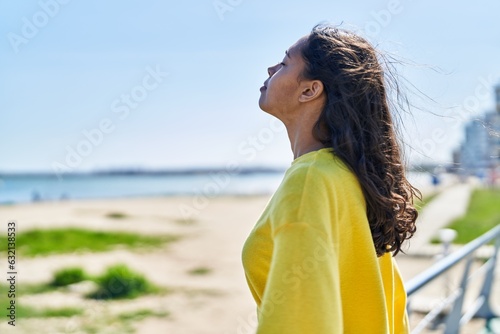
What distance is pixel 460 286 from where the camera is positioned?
3943 mm

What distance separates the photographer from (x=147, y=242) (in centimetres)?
1855

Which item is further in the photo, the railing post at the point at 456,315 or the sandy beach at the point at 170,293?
the sandy beach at the point at 170,293

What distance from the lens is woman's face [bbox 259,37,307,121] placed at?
122cm

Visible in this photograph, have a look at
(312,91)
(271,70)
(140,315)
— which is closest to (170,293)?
(140,315)

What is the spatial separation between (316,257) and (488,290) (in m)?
4.77

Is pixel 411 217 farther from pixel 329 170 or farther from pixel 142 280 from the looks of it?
pixel 142 280

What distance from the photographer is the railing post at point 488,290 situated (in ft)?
16.2

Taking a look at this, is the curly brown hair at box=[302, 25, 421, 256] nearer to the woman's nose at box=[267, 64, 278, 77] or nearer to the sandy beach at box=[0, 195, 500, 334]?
the woman's nose at box=[267, 64, 278, 77]

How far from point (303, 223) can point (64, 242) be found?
56.0ft

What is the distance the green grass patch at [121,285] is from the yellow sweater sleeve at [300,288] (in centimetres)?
973

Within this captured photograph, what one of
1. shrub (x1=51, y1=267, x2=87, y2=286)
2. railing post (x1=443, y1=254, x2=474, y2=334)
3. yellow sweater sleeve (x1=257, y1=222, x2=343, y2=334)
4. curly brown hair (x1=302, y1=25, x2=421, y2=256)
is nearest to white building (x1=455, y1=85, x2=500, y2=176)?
curly brown hair (x1=302, y1=25, x2=421, y2=256)

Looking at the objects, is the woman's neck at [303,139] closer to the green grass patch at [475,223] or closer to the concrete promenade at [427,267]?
the concrete promenade at [427,267]

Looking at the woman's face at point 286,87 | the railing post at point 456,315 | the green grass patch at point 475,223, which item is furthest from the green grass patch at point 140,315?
the woman's face at point 286,87

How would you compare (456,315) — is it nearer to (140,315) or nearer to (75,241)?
(140,315)
